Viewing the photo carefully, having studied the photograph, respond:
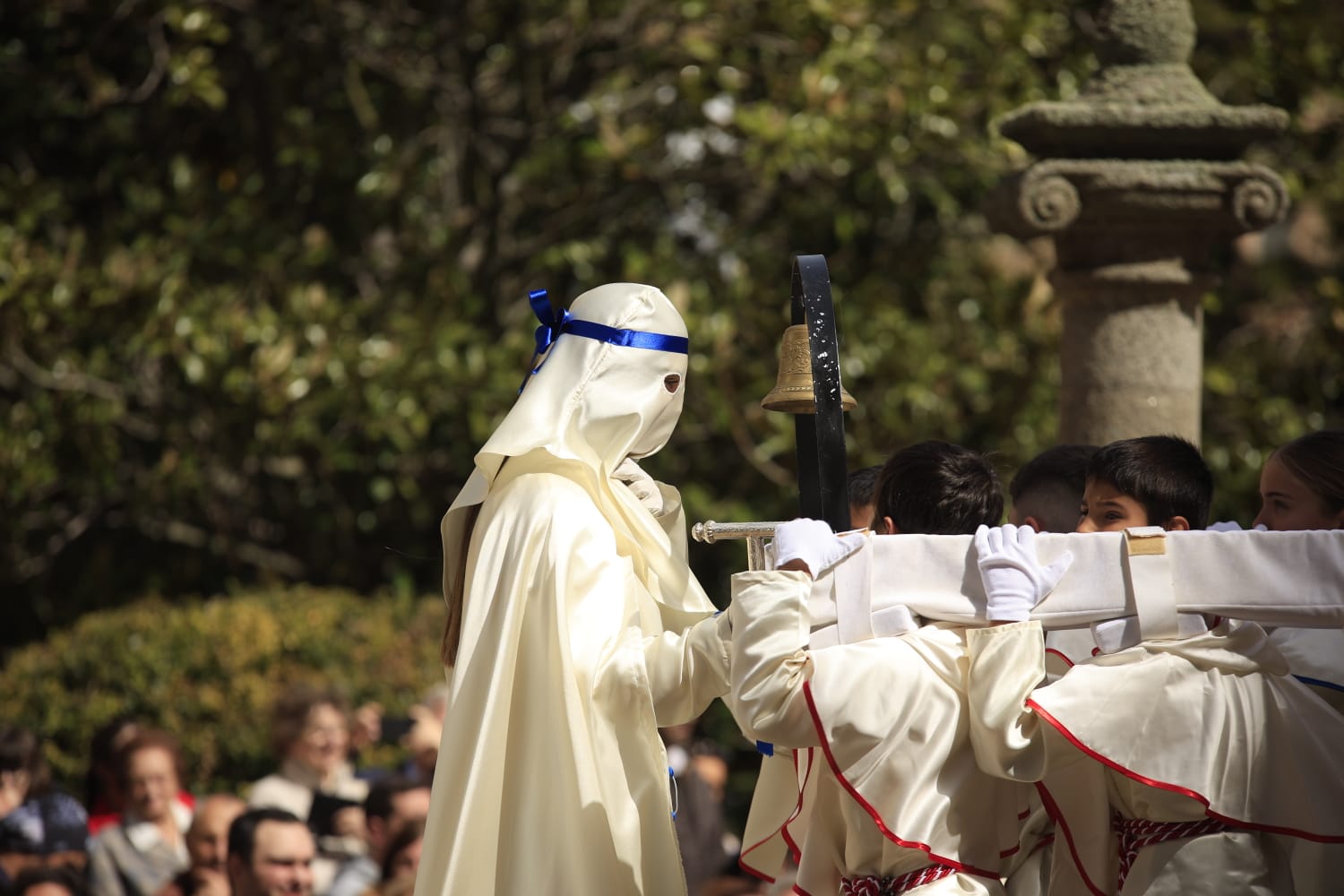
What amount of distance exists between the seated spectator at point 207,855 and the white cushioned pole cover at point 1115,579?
10.0ft

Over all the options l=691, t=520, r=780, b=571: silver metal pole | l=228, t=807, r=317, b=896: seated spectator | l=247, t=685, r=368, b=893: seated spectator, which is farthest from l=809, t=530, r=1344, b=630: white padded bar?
l=247, t=685, r=368, b=893: seated spectator

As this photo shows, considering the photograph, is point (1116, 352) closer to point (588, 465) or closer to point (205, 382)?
point (588, 465)

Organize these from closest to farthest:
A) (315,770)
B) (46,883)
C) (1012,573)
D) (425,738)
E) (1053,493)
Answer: (1012,573), (1053,493), (46,883), (315,770), (425,738)

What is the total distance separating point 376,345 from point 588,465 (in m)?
4.70

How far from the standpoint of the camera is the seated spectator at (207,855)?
541cm

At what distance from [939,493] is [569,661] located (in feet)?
2.79

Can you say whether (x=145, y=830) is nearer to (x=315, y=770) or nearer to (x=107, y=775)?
(x=107, y=775)

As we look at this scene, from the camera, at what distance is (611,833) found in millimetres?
3504

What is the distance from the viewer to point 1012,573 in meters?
3.02

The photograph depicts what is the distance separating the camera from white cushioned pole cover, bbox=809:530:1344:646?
9.98 feet

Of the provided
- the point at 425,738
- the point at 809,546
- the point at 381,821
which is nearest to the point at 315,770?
the point at 425,738

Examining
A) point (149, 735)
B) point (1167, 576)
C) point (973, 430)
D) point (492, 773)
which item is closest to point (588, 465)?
point (492, 773)

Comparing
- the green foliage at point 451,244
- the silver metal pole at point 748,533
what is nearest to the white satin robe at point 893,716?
the silver metal pole at point 748,533

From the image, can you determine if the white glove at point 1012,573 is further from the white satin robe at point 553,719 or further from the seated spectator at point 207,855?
the seated spectator at point 207,855
